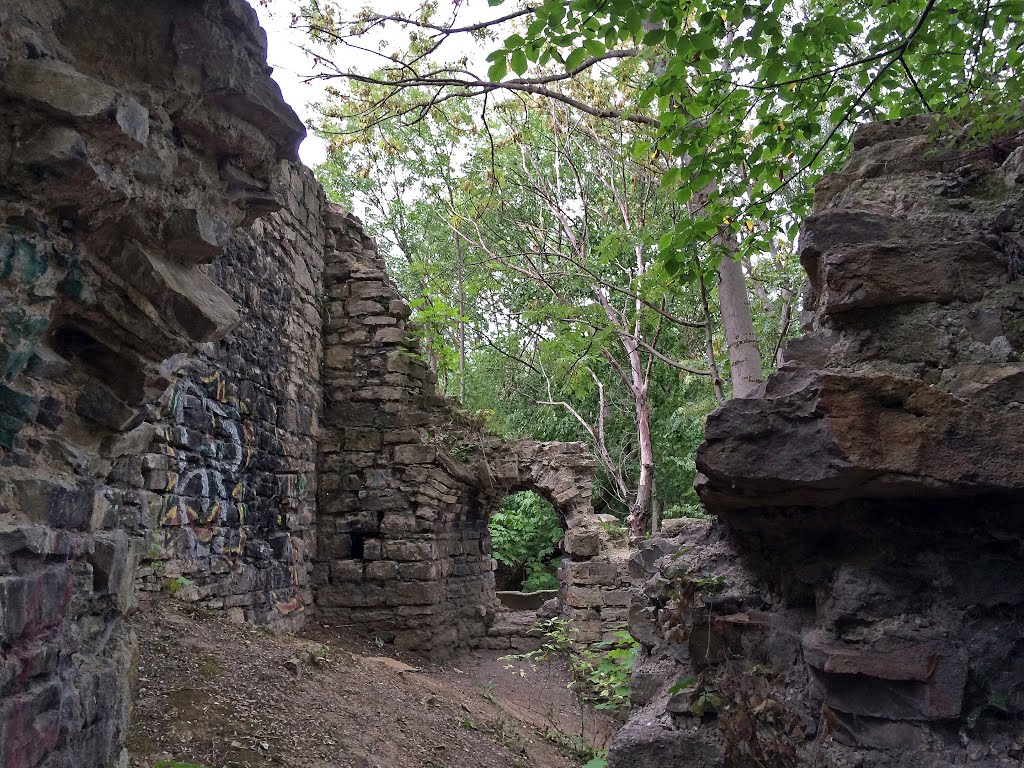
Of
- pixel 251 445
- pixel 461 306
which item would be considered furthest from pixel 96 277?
pixel 461 306

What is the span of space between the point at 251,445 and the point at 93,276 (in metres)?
5.30

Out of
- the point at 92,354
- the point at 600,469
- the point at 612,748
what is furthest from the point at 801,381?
the point at 600,469

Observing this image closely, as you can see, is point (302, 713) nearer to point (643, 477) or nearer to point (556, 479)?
point (556, 479)

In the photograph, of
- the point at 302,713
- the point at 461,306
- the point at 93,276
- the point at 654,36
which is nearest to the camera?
the point at 93,276

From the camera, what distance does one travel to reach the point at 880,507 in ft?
6.51

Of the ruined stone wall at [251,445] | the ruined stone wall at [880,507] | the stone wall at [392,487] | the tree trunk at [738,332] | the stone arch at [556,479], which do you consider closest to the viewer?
the ruined stone wall at [880,507]

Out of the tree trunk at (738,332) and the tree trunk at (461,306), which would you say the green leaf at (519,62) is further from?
the tree trunk at (461,306)

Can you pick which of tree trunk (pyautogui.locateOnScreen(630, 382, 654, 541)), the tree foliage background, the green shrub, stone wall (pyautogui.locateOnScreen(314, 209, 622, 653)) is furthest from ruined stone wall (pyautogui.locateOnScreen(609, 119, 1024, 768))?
the green shrub

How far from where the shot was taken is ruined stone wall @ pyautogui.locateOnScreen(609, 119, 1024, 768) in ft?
5.91

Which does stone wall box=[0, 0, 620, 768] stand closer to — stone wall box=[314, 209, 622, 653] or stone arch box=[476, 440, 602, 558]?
stone wall box=[314, 209, 622, 653]

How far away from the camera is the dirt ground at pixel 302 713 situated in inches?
143

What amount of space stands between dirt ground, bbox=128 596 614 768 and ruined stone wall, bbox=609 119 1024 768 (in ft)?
7.27

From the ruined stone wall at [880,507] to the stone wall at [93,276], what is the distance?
1469mm

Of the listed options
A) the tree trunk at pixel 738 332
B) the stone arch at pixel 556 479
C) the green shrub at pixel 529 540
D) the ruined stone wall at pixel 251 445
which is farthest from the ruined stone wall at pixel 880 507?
the green shrub at pixel 529 540
